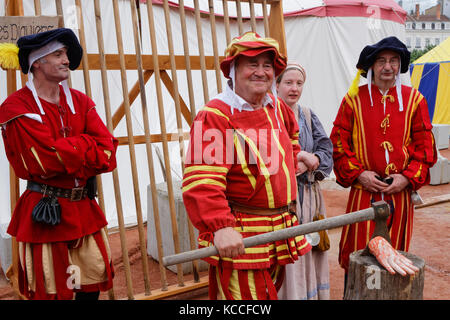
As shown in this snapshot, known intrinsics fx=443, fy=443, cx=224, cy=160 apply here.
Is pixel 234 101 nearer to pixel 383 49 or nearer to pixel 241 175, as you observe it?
pixel 241 175

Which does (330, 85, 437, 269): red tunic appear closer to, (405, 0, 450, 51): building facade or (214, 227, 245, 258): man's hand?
(214, 227, 245, 258): man's hand

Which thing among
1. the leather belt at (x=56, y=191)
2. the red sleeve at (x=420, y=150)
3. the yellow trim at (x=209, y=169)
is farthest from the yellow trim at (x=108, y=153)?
the red sleeve at (x=420, y=150)

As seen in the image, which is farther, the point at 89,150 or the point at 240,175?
the point at 89,150

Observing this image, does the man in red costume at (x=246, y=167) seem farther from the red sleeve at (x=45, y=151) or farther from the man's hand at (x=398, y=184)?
the man's hand at (x=398, y=184)

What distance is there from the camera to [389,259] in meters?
1.89

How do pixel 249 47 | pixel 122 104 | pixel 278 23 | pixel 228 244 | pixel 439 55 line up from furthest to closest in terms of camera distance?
pixel 439 55 → pixel 278 23 → pixel 122 104 → pixel 249 47 → pixel 228 244

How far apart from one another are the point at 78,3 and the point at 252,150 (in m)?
1.68

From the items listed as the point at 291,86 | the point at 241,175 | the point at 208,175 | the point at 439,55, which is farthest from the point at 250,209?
the point at 439,55

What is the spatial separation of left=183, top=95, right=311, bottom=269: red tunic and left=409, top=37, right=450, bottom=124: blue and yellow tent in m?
14.4

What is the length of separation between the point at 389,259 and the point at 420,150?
1284 mm

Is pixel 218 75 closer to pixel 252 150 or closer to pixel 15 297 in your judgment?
pixel 252 150

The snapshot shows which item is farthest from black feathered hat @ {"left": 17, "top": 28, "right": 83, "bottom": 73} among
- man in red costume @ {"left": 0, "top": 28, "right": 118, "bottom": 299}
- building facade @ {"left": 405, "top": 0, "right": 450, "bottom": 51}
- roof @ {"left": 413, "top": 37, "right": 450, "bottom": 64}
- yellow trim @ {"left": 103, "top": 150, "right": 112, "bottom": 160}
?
building facade @ {"left": 405, "top": 0, "right": 450, "bottom": 51}

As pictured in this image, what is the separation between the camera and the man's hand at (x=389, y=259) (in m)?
1.86

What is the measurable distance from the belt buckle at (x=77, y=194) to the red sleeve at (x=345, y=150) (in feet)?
5.50
